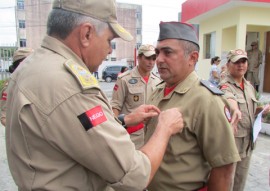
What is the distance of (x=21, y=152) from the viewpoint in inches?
42.1

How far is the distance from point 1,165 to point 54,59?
4029 mm

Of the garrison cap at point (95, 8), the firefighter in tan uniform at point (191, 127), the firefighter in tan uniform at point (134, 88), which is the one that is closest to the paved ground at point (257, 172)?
the firefighter in tan uniform at point (134, 88)

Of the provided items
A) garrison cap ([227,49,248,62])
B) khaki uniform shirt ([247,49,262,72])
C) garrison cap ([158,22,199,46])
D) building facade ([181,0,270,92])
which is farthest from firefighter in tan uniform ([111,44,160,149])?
khaki uniform shirt ([247,49,262,72])

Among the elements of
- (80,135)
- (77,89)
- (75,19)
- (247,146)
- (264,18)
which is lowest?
(247,146)

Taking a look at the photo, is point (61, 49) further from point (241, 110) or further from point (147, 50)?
point (147, 50)

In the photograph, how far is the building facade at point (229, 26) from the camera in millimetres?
8906

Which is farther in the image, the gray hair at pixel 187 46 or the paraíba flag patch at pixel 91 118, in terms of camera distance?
the gray hair at pixel 187 46

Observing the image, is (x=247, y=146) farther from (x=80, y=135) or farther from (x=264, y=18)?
(x=264, y=18)

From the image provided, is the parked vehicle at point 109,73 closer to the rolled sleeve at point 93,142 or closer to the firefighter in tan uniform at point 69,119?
the firefighter in tan uniform at point 69,119

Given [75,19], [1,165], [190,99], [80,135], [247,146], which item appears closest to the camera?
[80,135]

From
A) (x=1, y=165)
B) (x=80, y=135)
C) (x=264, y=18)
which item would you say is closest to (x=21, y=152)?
(x=80, y=135)

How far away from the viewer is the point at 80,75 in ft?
3.45

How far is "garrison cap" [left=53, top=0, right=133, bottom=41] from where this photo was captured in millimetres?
1090

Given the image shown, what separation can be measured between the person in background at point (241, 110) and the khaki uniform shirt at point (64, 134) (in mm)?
1953
